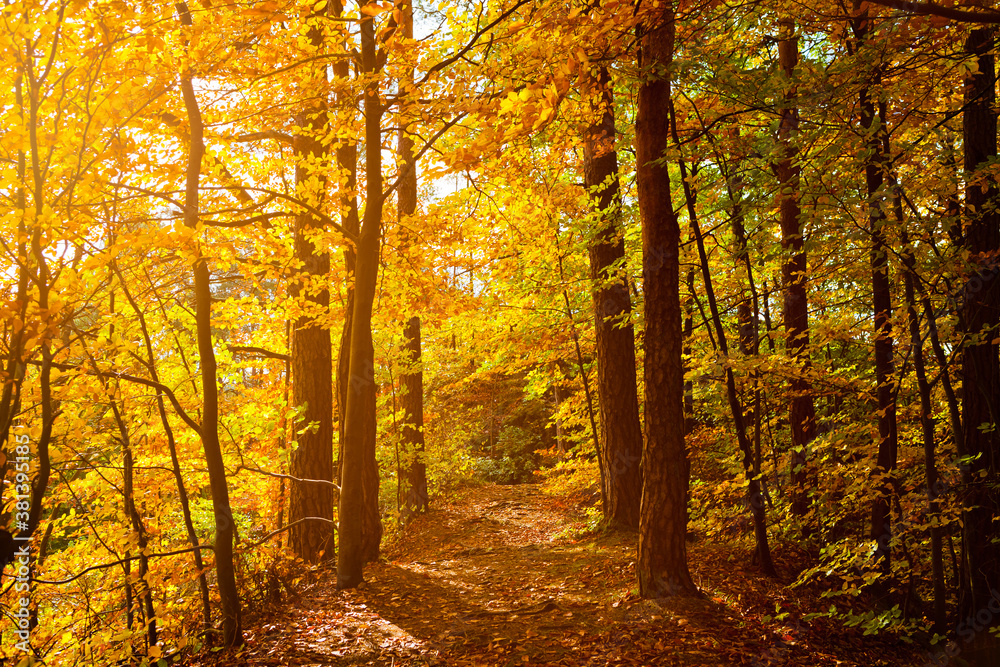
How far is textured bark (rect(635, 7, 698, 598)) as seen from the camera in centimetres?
Result: 561

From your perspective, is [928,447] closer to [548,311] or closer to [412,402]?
[548,311]

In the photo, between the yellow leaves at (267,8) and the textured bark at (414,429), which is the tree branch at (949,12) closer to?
the yellow leaves at (267,8)

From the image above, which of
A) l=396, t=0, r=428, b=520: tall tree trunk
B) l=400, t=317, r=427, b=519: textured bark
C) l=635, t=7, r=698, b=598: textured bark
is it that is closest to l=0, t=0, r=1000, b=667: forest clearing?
A: l=635, t=7, r=698, b=598: textured bark

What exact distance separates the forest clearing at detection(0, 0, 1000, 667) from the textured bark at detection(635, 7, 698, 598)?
0.03 metres

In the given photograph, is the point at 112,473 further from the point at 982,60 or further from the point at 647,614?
the point at 982,60

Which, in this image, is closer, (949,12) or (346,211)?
(949,12)

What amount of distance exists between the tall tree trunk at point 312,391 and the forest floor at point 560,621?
781 millimetres

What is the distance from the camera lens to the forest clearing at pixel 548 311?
15.0 ft

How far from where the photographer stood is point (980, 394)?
5.24 m

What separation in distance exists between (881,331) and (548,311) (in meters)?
5.33

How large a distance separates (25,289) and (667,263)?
4.95m

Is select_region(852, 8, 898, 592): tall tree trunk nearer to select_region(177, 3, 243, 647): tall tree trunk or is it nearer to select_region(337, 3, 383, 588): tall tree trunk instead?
select_region(337, 3, 383, 588): tall tree trunk

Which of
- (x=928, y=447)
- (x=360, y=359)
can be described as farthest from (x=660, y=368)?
(x=360, y=359)

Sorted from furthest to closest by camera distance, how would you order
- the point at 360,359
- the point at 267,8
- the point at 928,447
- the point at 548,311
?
1. the point at 548,311
2. the point at 360,359
3. the point at 928,447
4. the point at 267,8
